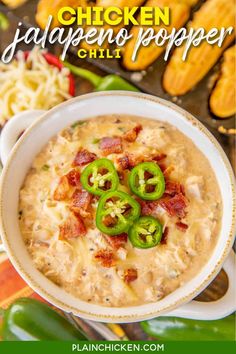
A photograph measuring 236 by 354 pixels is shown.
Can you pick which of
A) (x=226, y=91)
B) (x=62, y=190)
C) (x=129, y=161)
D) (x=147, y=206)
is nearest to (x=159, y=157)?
(x=129, y=161)

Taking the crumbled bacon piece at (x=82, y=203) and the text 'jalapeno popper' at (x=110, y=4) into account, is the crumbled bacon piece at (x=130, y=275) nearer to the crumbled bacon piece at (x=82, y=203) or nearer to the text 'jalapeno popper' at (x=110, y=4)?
the crumbled bacon piece at (x=82, y=203)

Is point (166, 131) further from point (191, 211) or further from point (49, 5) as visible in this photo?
point (49, 5)

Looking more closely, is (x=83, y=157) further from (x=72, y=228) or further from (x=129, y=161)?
(x=72, y=228)

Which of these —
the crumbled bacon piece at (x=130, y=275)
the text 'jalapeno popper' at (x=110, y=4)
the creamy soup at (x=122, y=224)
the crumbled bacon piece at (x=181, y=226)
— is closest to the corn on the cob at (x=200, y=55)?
the text 'jalapeno popper' at (x=110, y=4)

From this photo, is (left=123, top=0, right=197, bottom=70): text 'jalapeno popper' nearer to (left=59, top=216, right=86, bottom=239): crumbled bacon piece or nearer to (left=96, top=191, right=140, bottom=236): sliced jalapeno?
(left=96, top=191, right=140, bottom=236): sliced jalapeno

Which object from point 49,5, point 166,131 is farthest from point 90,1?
point 166,131

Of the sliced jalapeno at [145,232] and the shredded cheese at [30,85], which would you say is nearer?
the sliced jalapeno at [145,232]
